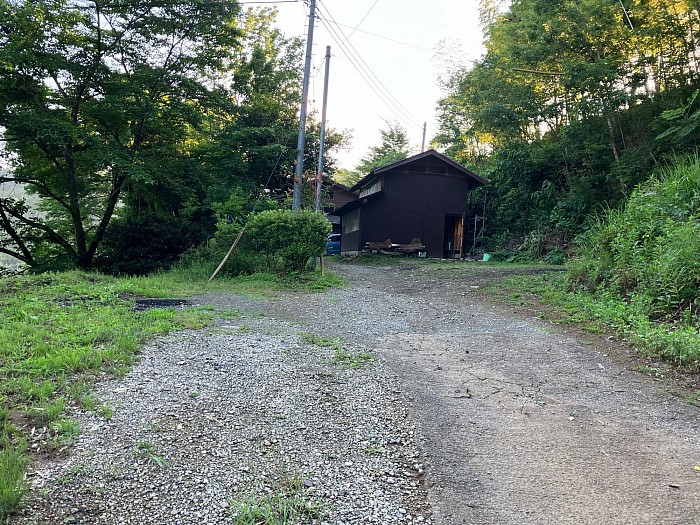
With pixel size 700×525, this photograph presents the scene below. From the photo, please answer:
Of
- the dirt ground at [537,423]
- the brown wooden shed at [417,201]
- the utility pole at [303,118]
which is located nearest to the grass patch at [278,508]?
the dirt ground at [537,423]

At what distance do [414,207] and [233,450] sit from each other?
55.8ft

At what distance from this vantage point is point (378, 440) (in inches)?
110

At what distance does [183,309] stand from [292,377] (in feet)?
11.0

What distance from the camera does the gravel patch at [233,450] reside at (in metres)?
2.06

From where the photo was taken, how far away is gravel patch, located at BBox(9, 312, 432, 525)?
206 centimetres

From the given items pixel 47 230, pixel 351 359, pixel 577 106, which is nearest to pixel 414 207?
pixel 577 106

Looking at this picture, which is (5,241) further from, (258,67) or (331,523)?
(331,523)

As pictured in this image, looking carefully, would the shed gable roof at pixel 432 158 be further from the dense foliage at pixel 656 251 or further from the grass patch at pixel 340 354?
the grass patch at pixel 340 354

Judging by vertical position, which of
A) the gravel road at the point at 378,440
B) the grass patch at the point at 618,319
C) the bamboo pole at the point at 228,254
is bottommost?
the gravel road at the point at 378,440

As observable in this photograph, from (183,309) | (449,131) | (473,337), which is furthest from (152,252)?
(449,131)

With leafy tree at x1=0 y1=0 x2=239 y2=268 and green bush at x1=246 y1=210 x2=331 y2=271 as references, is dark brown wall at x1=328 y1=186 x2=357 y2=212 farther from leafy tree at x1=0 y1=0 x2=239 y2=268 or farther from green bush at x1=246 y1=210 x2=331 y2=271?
green bush at x1=246 y1=210 x2=331 y2=271

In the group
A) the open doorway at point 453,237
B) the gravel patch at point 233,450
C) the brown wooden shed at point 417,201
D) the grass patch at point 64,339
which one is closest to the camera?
the gravel patch at point 233,450

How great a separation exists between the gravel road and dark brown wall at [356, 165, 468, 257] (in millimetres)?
14001

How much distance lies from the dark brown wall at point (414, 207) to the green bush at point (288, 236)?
828 centimetres
